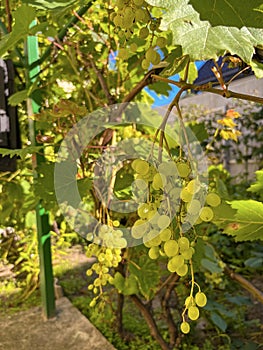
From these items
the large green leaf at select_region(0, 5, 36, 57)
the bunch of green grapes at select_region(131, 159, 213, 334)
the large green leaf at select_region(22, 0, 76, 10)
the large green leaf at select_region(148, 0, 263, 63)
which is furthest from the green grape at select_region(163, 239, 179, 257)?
the large green leaf at select_region(0, 5, 36, 57)

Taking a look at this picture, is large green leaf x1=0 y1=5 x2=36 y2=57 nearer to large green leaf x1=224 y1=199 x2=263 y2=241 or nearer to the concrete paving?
large green leaf x1=224 y1=199 x2=263 y2=241

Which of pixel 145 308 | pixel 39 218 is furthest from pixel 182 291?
pixel 39 218

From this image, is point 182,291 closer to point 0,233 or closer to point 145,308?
point 145,308

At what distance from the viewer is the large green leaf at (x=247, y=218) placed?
0.65 m

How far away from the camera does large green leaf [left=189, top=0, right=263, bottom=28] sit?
1.19 ft

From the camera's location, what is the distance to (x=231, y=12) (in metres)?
0.37

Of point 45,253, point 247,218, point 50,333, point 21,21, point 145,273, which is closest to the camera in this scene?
point 247,218

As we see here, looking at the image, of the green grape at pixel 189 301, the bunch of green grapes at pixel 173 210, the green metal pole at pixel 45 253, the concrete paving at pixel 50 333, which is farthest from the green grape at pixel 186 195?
the green metal pole at pixel 45 253

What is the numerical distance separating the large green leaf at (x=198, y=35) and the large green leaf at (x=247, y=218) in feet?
1.09

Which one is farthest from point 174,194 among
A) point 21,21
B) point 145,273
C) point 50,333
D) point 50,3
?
point 50,333

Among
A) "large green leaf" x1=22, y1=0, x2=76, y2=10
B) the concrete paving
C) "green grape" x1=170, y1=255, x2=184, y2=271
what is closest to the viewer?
"green grape" x1=170, y1=255, x2=184, y2=271

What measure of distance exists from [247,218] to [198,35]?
0.38m

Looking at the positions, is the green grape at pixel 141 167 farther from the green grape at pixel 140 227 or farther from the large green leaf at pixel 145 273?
the large green leaf at pixel 145 273

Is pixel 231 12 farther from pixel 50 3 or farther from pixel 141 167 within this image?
pixel 50 3
